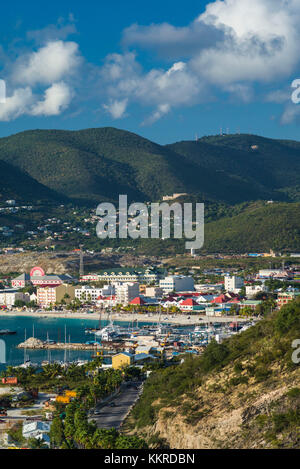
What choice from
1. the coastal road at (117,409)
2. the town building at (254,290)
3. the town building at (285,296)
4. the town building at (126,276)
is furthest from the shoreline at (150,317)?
the coastal road at (117,409)

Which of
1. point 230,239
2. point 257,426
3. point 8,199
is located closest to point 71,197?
point 8,199

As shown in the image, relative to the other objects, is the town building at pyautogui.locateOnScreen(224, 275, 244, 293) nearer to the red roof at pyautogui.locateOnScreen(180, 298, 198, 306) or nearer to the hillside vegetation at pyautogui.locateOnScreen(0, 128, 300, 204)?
the red roof at pyautogui.locateOnScreen(180, 298, 198, 306)

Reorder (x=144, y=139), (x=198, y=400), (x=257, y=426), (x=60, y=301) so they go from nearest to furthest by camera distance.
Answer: (x=257, y=426), (x=198, y=400), (x=60, y=301), (x=144, y=139)

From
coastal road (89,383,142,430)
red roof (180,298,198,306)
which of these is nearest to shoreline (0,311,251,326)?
red roof (180,298,198,306)

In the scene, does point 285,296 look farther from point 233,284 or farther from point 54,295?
point 54,295

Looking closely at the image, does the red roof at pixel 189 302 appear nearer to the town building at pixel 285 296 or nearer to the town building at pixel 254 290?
the town building at pixel 254 290

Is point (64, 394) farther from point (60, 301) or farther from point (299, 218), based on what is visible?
point (299, 218)

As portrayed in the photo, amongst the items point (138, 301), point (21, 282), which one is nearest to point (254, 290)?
point (138, 301)
